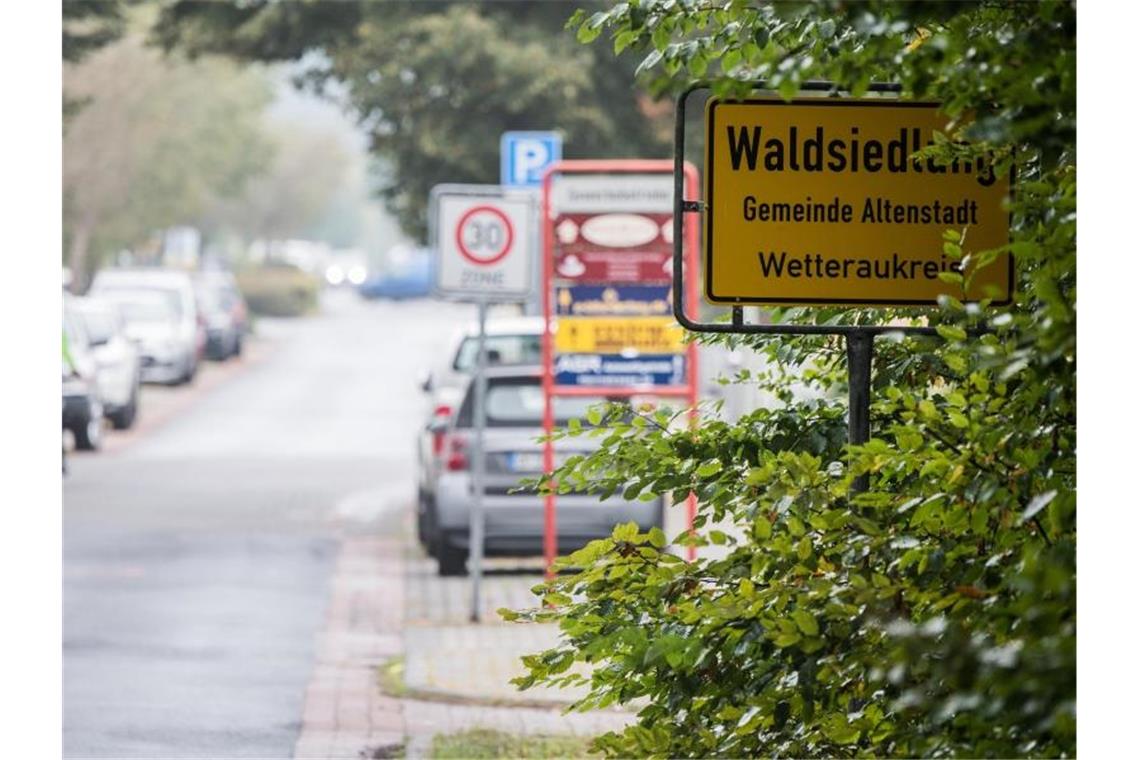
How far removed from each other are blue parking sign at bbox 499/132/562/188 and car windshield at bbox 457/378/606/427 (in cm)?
476

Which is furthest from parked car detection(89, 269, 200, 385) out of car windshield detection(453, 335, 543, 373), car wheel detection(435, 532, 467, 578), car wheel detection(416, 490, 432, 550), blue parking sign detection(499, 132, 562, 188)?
car wheel detection(435, 532, 467, 578)

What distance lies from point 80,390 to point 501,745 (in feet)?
65.5

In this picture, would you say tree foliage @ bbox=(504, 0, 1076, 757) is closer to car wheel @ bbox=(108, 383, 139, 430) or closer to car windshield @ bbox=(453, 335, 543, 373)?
car windshield @ bbox=(453, 335, 543, 373)

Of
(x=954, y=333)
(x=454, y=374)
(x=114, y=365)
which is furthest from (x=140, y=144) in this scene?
(x=954, y=333)

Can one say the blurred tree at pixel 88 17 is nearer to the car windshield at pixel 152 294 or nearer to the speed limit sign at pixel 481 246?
the speed limit sign at pixel 481 246

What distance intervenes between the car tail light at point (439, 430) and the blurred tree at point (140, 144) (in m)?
28.2

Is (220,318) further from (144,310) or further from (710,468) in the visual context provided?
(710,468)

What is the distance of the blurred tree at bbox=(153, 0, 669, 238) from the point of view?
26.2m

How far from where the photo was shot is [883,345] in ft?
19.4
